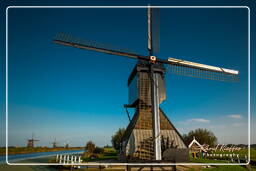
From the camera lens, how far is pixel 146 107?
16.5 meters

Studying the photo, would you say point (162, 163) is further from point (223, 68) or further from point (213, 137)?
point (213, 137)

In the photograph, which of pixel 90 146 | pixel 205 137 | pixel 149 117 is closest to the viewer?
pixel 149 117

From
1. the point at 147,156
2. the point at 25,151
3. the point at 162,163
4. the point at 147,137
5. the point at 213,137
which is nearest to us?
the point at 162,163

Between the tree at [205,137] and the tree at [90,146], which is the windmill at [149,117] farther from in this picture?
the tree at [205,137]

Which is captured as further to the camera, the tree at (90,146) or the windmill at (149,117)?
the tree at (90,146)

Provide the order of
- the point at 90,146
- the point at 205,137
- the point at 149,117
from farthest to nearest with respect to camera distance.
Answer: the point at 205,137 → the point at 90,146 → the point at 149,117

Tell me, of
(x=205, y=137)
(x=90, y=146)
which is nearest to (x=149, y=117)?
(x=90, y=146)

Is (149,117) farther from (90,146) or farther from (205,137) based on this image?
(205,137)

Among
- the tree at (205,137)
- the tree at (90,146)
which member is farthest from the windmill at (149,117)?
the tree at (205,137)

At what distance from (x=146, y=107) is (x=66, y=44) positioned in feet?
25.8

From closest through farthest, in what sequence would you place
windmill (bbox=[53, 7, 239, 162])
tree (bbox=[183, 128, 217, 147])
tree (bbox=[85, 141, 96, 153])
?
windmill (bbox=[53, 7, 239, 162]) → tree (bbox=[85, 141, 96, 153]) → tree (bbox=[183, 128, 217, 147])

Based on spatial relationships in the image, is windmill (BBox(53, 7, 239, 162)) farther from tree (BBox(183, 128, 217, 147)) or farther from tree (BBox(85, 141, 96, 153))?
tree (BBox(183, 128, 217, 147))

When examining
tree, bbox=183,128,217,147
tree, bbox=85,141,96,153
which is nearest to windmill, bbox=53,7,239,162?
tree, bbox=85,141,96,153

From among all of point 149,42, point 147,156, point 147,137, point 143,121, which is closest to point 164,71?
point 149,42
